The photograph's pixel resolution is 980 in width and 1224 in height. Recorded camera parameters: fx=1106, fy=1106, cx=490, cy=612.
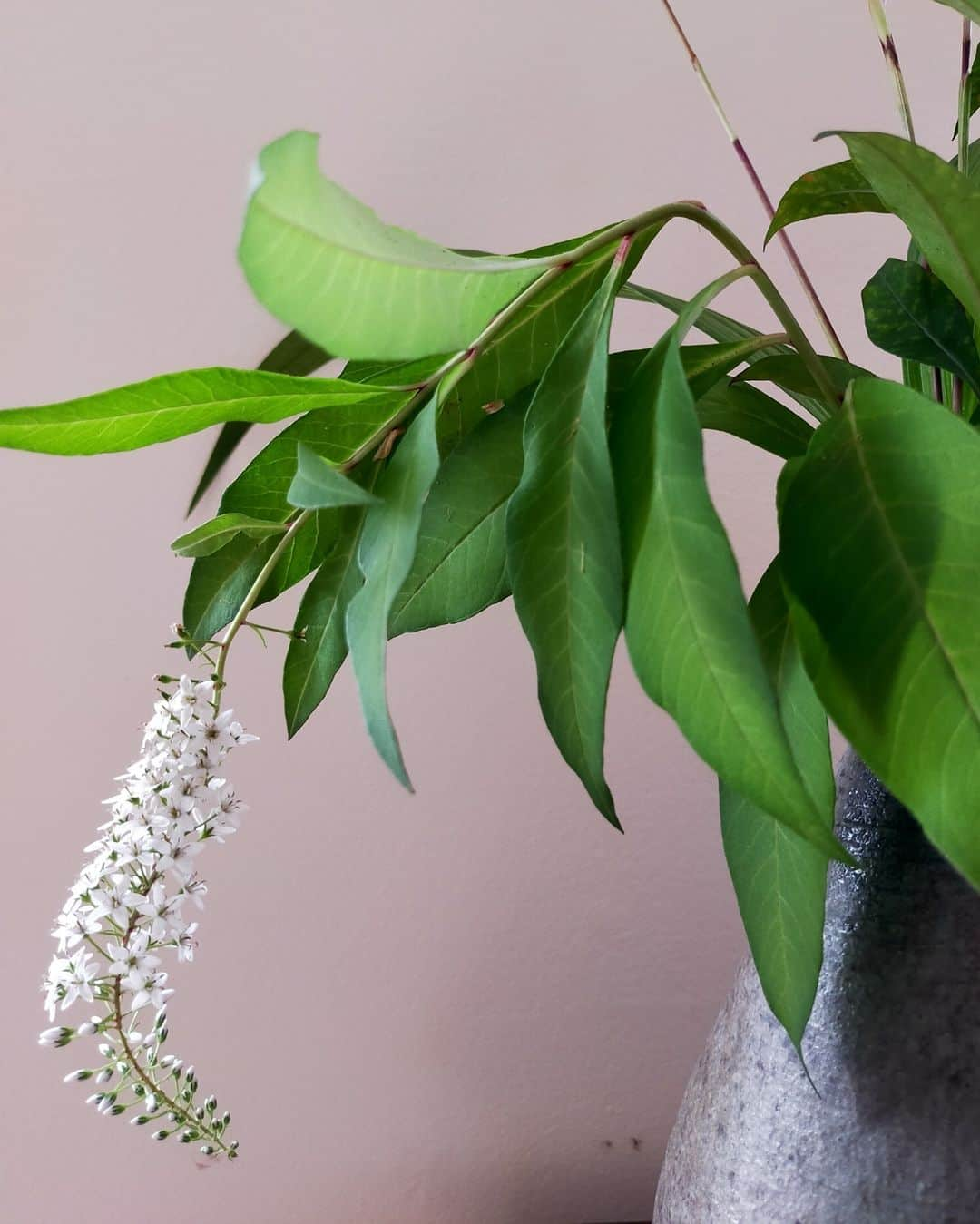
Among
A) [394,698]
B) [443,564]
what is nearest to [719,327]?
[443,564]

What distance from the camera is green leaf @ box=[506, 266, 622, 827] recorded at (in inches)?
10.8

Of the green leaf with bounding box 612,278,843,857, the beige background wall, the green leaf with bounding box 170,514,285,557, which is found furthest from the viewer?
the beige background wall

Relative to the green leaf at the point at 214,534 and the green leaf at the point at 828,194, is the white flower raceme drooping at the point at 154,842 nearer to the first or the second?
the green leaf at the point at 214,534

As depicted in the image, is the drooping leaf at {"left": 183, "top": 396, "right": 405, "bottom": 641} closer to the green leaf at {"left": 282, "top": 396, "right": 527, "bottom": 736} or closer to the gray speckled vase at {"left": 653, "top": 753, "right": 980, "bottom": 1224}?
the green leaf at {"left": 282, "top": 396, "right": 527, "bottom": 736}

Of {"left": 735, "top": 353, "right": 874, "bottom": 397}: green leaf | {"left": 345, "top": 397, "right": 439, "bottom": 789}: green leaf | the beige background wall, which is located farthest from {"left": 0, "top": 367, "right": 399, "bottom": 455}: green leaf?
the beige background wall

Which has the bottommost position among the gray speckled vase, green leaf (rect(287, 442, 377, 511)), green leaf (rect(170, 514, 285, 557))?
the gray speckled vase

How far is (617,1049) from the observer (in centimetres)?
78

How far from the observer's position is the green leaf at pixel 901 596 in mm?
244

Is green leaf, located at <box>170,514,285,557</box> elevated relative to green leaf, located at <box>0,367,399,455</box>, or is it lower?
lower

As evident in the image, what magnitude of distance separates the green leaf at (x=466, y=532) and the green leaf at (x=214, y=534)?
52 millimetres

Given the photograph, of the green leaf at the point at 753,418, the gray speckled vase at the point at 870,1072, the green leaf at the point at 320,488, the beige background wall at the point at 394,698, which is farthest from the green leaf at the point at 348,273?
the beige background wall at the point at 394,698

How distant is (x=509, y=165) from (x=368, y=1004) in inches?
23.0

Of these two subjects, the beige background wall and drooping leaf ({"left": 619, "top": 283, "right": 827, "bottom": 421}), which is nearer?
drooping leaf ({"left": 619, "top": 283, "right": 827, "bottom": 421})

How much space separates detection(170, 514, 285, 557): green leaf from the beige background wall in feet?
1.31
